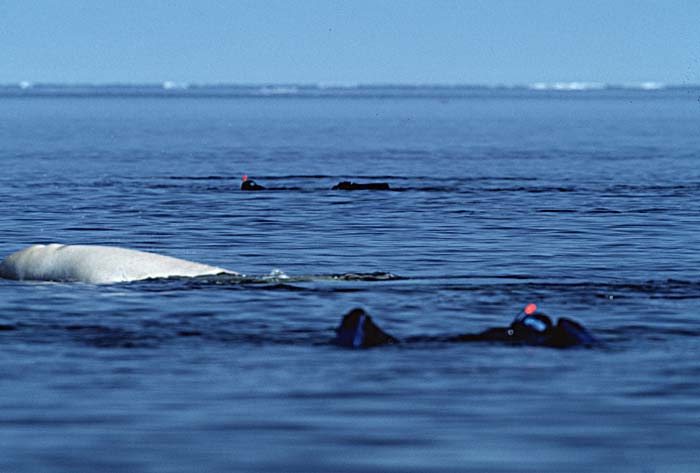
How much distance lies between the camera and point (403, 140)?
99688 mm

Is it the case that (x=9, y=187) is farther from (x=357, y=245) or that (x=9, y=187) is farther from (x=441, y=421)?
(x=441, y=421)

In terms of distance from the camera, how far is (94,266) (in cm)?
2320

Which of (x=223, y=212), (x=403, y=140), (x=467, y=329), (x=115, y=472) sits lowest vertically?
(x=115, y=472)

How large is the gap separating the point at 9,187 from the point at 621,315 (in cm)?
3234

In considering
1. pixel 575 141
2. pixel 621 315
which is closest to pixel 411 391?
pixel 621 315

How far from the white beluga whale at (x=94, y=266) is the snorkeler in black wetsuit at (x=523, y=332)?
6101mm

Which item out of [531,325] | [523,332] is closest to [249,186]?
[523,332]

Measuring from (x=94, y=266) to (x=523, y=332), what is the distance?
27.1 ft

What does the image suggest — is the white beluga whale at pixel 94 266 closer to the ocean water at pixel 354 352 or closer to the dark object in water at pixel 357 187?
the ocean water at pixel 354 352

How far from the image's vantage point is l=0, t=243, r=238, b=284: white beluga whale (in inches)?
909

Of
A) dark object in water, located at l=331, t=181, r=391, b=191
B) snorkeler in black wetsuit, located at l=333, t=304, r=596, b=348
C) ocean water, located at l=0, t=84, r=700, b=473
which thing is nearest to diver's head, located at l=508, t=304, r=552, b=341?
snorkeler in black wetsuit, located at l=333, t=304, r=596, b=348

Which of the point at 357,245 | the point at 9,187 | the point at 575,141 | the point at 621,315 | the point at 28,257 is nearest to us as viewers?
the point at 621,315

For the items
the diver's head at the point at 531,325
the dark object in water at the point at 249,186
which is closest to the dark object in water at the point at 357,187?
the dark object in water at the point at 249,186

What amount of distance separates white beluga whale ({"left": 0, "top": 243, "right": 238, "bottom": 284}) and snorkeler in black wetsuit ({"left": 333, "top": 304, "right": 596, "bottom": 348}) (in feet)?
20.0
